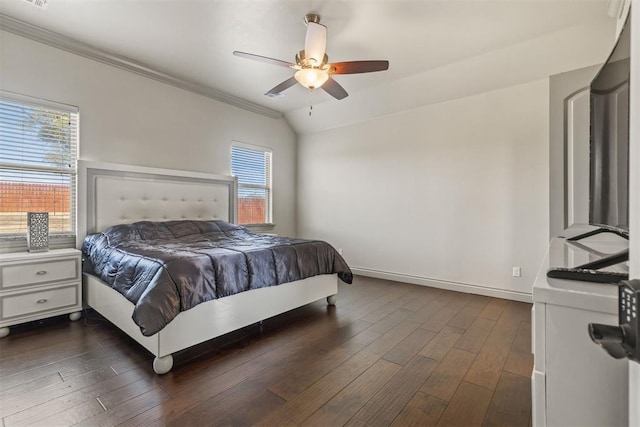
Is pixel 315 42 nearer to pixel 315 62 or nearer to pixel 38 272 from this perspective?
pixel 315 62

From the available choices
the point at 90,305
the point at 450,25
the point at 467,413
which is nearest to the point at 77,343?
the point at 90,305

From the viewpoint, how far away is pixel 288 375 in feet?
6.20

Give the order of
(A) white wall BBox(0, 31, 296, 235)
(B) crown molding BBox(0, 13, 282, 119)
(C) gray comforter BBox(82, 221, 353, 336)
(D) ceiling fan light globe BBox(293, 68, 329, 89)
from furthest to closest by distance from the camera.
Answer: (A) white wall BBox(0, 31, 296, 235) < (B) crown molding BBox(0, 13, 282, 119) < (D) ceiling fan light globe BBox(293, 68, 329, 89) < (C) gray comforter BBox(82, 221, 353, 336)

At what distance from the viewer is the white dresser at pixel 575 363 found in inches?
30.8

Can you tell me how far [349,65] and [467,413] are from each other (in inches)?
102

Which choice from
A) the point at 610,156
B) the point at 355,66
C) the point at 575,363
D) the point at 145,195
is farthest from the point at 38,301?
the point at 610,156

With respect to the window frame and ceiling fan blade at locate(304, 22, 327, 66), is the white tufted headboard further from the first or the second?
ceiling fan blade at locate(304, 22, 327, 66)

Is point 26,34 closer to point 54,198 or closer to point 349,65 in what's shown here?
point 54,198

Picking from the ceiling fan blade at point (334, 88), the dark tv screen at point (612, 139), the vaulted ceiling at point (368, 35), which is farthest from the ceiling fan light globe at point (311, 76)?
the dark tv screen at point (612, 139)

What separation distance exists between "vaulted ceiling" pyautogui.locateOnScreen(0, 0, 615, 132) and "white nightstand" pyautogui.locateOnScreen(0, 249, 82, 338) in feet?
6.99

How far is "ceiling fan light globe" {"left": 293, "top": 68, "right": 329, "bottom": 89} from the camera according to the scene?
2.50 metres

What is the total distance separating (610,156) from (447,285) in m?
2.92

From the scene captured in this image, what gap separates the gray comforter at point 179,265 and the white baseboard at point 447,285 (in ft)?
4.29

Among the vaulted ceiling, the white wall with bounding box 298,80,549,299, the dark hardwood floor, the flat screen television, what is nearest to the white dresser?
the flat screen television
